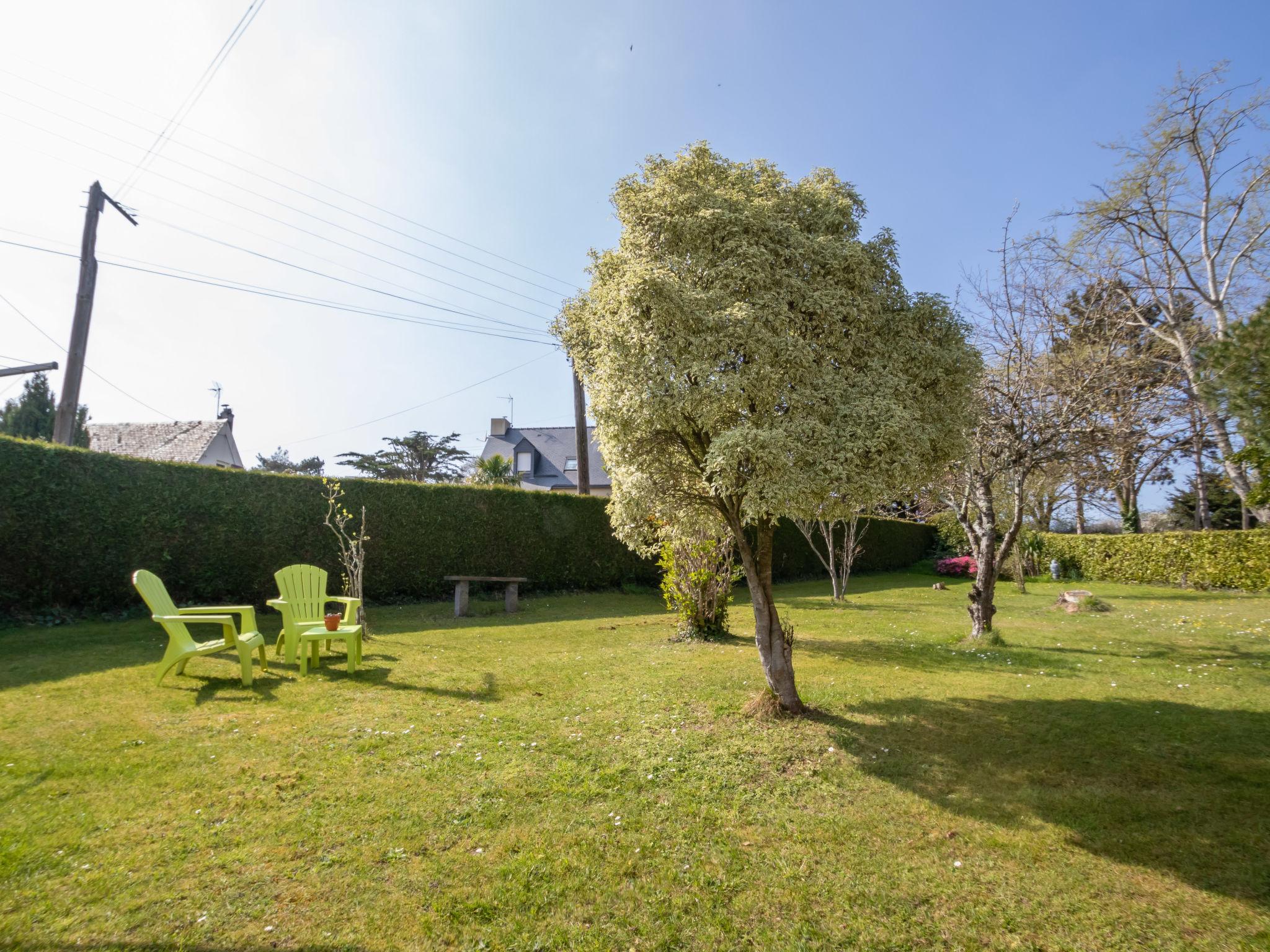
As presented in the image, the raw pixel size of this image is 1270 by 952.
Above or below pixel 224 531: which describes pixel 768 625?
below

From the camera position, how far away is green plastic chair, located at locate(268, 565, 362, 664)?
6309 mm

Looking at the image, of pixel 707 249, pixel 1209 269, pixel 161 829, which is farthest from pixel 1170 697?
pixel 1209 269

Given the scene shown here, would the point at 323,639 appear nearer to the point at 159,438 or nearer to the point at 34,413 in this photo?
the point at 34,413

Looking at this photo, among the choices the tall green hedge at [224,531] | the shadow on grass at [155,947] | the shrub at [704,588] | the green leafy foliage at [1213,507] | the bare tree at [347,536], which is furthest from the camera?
the green leafy foliage at [1213,507]

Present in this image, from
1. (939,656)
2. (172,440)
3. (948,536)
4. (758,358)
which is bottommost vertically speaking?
(939,656)

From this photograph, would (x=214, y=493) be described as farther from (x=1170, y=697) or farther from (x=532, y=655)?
(x=1170, y=697)

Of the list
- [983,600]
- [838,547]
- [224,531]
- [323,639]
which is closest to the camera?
[323,639]

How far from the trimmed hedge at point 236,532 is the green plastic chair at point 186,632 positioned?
365 centimetres

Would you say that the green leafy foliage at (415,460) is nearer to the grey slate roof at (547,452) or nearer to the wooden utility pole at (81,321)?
the grey slate roof at (547,452)

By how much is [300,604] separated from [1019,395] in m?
9.36

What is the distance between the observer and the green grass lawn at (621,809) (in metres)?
2.46

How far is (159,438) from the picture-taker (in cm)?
2208

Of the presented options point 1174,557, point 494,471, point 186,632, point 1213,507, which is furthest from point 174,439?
point 1213,507

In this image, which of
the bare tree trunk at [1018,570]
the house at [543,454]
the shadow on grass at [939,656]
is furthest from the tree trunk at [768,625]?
the house at [543,454]
